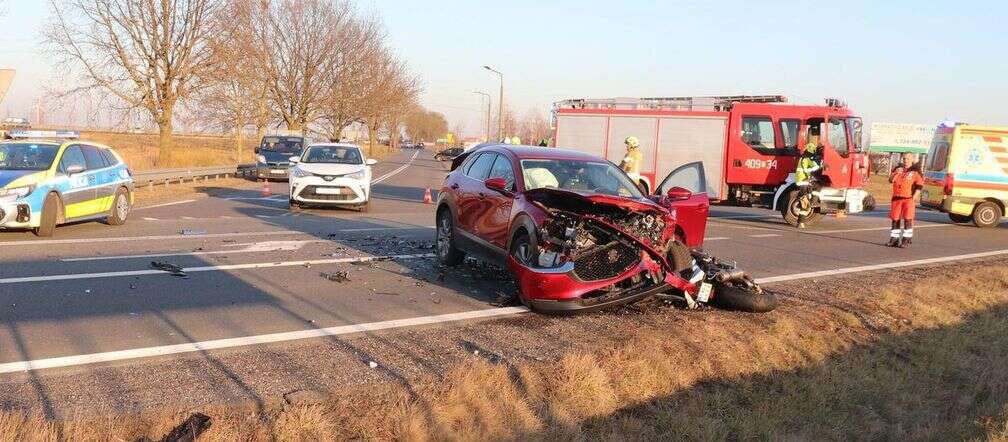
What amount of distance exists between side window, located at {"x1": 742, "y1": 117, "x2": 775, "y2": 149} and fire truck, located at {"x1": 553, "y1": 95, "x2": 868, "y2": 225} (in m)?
0.02

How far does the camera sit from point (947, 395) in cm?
661

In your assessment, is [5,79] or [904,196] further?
A: [904,196]

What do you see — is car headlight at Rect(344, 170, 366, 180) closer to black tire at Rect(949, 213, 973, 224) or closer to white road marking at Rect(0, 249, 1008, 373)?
white road marking at Rect(0, 249, 1008, 373)

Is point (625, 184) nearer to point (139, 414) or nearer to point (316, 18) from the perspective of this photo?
point (139, 414)

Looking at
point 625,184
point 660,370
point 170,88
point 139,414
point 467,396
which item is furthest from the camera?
point 170,88

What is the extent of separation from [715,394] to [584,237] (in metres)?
1.80

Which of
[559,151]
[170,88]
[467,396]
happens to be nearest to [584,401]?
[467,396]

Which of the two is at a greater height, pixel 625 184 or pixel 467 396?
pixel 625 184

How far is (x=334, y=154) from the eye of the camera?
18.3 m

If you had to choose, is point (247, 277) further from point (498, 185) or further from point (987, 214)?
point (987, 214)

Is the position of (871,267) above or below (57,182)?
below

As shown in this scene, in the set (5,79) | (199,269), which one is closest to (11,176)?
(5,79)

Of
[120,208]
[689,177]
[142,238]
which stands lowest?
[142,238]

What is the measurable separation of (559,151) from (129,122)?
1194 inches
